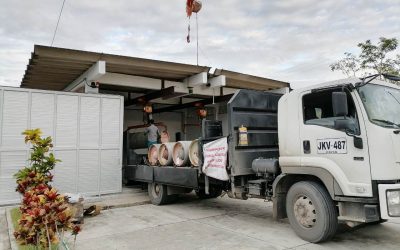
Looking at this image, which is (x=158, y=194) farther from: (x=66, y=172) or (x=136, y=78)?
(x=136, y=78)

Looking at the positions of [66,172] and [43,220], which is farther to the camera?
[66,172]

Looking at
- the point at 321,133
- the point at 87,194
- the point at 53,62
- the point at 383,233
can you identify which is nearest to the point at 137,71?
the point at 53,62

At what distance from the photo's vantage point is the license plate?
4.46 metres

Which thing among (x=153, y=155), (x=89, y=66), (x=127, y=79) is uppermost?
(x=89, y=66)

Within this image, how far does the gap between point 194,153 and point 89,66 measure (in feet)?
13.8

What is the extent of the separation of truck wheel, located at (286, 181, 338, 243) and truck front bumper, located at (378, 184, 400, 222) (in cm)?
68

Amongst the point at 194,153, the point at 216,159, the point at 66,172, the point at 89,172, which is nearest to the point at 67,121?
the point at 66,172

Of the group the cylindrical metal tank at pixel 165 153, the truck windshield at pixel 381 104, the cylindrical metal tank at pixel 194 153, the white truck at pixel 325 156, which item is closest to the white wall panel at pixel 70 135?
the cylindrical metal tank at pixel 165 153

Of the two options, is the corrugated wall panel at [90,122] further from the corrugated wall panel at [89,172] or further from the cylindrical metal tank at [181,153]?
the cylindrical metal tank at [181,153]

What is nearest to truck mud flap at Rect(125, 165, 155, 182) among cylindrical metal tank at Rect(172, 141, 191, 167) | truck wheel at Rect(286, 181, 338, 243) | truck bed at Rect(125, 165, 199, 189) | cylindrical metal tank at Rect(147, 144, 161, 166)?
truck bed at Rect(125, 165, 199, 189)

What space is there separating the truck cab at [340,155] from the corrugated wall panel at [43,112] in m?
5.86

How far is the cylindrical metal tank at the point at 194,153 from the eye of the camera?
22.5 ft

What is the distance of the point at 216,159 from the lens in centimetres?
605

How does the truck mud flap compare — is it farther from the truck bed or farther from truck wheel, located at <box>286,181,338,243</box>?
truck wheel, located at <box>286,181,338,243</box>
